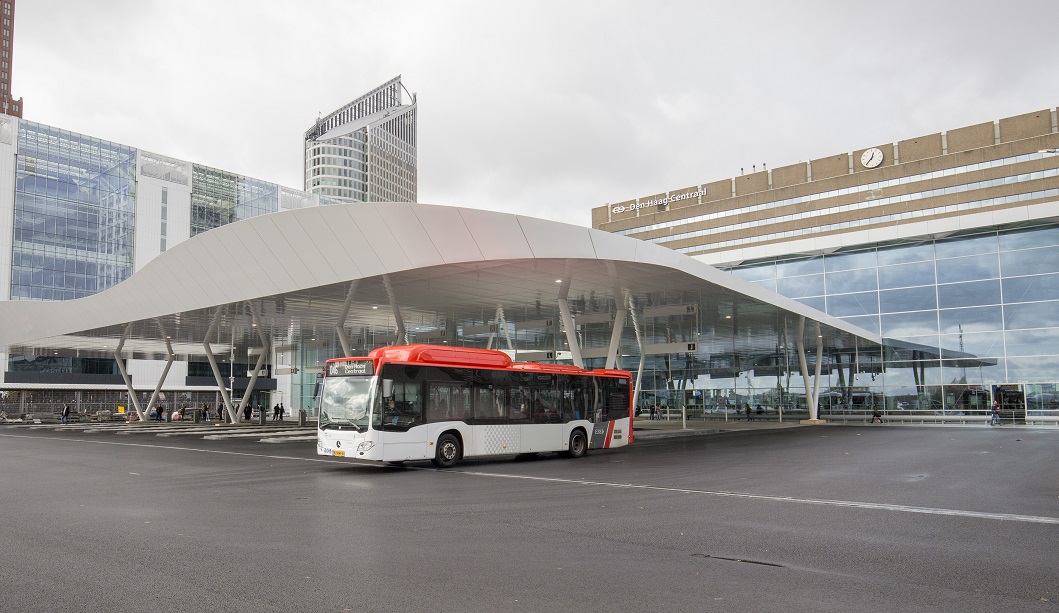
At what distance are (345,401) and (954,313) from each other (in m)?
38.2

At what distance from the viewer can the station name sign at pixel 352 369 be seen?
17359mm

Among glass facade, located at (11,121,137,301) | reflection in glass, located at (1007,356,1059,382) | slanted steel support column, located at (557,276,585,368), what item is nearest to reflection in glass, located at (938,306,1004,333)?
reflection in glass, located at (1007,356,1059,382)

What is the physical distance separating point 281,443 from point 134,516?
19712mm

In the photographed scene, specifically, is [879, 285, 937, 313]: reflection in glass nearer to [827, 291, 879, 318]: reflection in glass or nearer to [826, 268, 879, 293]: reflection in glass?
[827, 291, 879, 318]: reflection in glass

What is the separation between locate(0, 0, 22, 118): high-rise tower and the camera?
139875 millimetres

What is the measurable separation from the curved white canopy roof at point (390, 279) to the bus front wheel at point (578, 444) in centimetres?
511

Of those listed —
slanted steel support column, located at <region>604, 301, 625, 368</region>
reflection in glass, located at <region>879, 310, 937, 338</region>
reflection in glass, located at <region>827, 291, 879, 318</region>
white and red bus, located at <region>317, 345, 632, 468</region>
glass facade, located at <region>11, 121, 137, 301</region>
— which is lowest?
white and red bus, located at <region>317, 345, 632, 468</region>

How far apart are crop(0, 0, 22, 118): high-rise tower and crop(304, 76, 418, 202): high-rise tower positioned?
54.1 m

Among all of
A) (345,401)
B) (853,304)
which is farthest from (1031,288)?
(345,401)

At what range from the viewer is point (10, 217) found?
67188mm

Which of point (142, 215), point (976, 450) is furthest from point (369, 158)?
point (976, 450)

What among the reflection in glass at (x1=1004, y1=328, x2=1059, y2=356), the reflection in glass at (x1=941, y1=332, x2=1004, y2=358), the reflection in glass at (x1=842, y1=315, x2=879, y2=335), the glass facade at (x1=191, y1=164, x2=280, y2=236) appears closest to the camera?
the reflection in glass at (x1=1004, y1=328, x2=1059, y2=356)

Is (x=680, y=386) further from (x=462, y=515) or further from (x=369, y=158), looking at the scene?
(x=369, y=158)

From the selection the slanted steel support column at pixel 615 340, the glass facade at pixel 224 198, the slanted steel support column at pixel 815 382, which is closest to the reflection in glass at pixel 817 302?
the slanted steel support column at pixel 815 382
